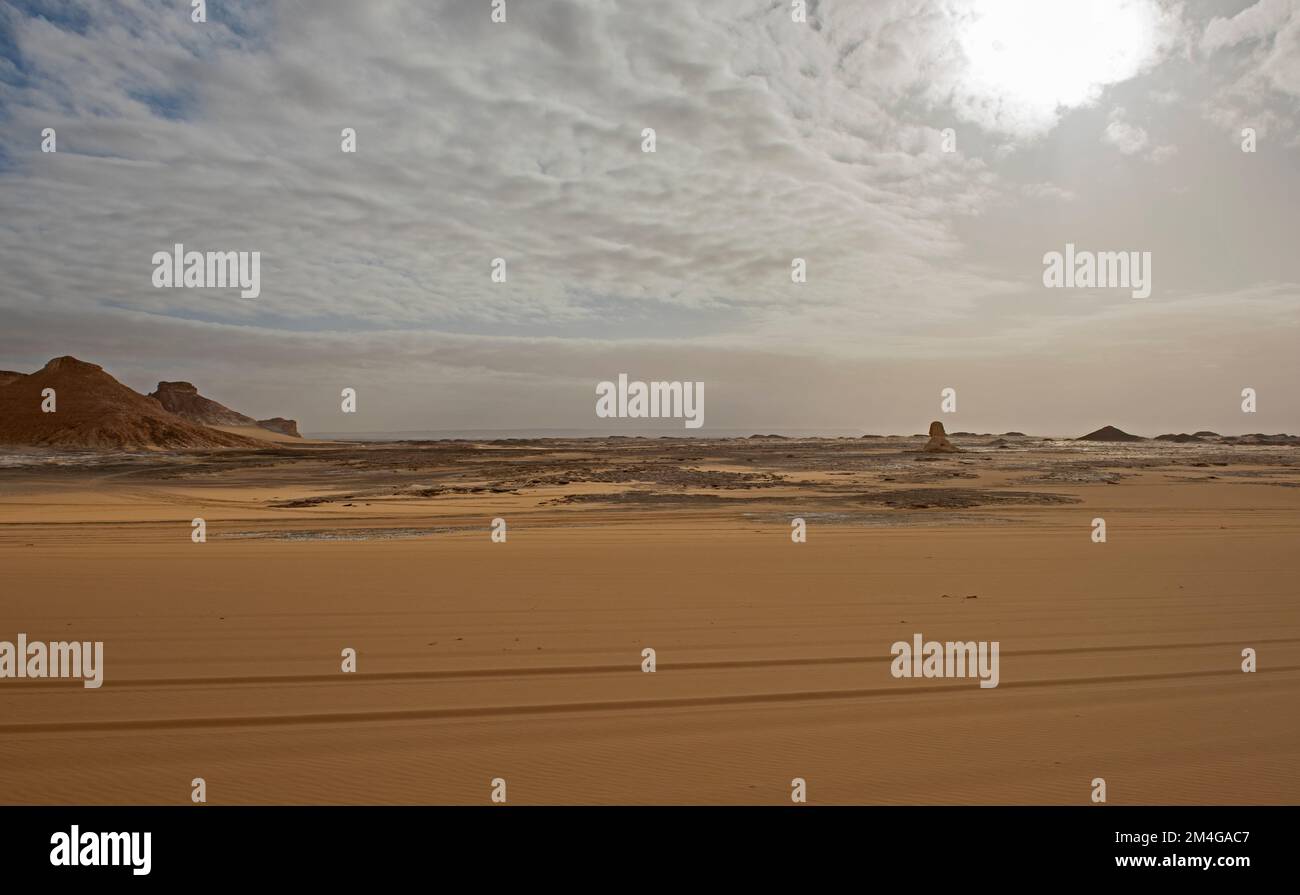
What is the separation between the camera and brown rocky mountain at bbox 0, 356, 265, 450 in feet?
217

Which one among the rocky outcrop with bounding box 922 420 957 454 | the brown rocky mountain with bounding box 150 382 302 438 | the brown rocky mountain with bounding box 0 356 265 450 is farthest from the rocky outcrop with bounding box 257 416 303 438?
the rocky outcrop with bounding box 922 420 957 454

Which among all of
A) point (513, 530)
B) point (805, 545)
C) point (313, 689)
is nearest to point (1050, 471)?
point (805, 545)

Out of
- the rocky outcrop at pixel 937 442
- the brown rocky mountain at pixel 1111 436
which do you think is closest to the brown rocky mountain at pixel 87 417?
the rocky outcrop at pixel 937 442

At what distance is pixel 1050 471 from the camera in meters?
41.3

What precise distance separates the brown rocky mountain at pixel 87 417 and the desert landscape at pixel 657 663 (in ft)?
193

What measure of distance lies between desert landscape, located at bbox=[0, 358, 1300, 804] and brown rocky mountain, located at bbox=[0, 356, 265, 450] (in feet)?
193

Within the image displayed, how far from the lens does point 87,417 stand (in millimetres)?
69688

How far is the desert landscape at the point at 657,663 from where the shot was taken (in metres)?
4.70

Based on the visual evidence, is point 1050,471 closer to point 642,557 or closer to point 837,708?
point 642,557

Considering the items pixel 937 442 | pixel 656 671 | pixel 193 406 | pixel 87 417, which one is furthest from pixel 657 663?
pixel 193 406

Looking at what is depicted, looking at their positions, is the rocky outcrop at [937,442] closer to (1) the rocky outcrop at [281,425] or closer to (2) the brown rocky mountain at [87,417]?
(2) the brown rocky mountain at [87,417]

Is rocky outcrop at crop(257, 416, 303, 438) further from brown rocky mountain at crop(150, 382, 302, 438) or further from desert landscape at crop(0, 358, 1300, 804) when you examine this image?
desert landscape at crop(0, 358, 1300, 804)

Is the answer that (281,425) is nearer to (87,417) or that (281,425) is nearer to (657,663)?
(87,417)
